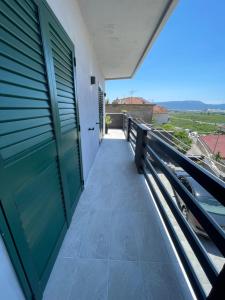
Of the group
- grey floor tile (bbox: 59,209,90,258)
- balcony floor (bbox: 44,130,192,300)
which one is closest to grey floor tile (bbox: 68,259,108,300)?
balcony floor (bbox: 44,130,192,300)

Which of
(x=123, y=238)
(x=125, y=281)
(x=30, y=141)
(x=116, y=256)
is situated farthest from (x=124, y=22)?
(x=125, y=281)

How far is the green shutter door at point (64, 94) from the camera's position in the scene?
1087mm

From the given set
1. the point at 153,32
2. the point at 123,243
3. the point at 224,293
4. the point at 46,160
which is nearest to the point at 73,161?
the point at 46,160

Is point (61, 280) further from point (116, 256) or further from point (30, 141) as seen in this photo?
point (30, 141)

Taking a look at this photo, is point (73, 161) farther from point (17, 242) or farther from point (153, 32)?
point (153, 32)

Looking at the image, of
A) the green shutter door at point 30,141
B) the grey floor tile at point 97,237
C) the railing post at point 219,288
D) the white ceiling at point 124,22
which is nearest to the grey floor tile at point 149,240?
the grey floor tile at point 97,237

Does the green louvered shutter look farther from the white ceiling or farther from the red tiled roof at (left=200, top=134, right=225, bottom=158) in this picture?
the red tiled roof at (left=200, top=134, right=225, bottom=158)

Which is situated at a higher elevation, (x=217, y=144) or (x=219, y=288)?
(x=219, y=288)

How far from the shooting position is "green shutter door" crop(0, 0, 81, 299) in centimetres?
65

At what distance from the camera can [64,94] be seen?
4.57ft

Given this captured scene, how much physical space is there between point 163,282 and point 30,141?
1.41m

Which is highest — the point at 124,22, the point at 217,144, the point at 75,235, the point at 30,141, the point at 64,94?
the point at 124,22

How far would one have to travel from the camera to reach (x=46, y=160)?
103 centimetres

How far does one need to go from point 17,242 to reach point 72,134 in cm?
116
